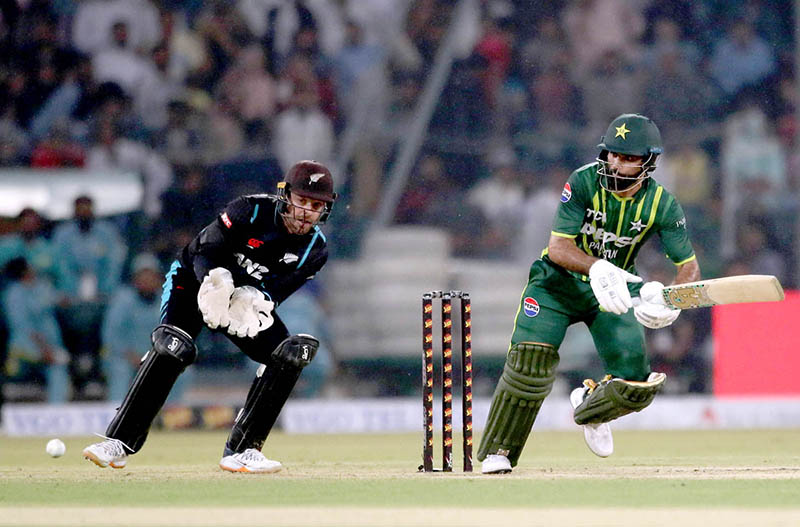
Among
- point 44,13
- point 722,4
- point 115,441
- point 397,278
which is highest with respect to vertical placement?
point 722,4

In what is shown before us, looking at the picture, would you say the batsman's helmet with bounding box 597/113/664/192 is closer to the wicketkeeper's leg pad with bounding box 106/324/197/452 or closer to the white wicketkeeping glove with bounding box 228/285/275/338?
the white wicketkeeping glove with bounding box 228/285/275/338

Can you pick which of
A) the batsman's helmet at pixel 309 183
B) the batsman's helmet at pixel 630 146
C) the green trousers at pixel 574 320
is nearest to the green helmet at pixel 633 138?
the batsman's helmet at pixel 630 146

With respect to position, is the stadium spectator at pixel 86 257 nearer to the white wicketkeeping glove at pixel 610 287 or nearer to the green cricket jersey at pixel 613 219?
the green cricket jersey at pixel 613 219

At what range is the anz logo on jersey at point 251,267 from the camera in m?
6.24

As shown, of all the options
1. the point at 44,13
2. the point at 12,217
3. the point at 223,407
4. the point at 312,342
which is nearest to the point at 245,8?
the point at 44,13

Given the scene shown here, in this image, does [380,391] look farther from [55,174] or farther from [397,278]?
[55,174]

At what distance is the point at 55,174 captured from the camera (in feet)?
36.1

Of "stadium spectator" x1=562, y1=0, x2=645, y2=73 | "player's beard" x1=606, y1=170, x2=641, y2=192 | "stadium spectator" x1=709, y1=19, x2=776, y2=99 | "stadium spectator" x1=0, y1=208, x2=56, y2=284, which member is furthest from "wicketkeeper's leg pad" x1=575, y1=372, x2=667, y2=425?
"stadium spectator" x1=709, y1=19, x2=776, y2=99

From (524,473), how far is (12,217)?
612 centimetres

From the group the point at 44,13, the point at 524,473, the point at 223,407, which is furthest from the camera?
the point at 44,13

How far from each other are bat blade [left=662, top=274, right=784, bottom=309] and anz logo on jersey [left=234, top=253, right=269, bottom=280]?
178 cm

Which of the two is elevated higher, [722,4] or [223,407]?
[722,4]

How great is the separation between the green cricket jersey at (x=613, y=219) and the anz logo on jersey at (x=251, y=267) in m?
1.33

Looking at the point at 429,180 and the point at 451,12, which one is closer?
the point at 429,180
